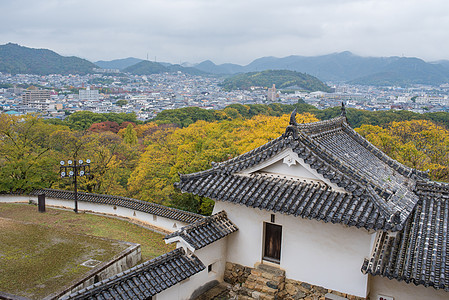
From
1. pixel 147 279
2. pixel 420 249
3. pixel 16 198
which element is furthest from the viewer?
pixel 16 198

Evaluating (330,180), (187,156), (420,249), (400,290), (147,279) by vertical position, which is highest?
(330,180)

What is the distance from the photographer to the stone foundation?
956 cm

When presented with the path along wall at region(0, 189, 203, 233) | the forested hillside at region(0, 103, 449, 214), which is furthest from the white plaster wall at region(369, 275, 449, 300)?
the forested hillside at region(0, 103, 449, 214)

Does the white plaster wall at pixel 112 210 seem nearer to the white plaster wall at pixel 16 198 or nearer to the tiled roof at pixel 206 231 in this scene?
the white plaster wall at pixel 16 198

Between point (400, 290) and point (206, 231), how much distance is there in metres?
5.12

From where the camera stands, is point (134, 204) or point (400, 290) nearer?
point (400, 290)

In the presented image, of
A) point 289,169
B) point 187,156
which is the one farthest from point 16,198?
point 289,169

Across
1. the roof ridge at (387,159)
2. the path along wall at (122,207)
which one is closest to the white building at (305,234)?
the roof ridge at (387,159)

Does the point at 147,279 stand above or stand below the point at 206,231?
below

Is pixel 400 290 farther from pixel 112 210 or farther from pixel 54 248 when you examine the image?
pixel 112 210

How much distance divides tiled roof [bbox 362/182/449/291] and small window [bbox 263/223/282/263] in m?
2.49

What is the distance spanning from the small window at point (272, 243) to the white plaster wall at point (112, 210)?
1169cm

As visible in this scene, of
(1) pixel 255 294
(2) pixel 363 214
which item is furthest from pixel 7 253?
(2) pixel 363 214

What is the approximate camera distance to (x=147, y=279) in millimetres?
8172
